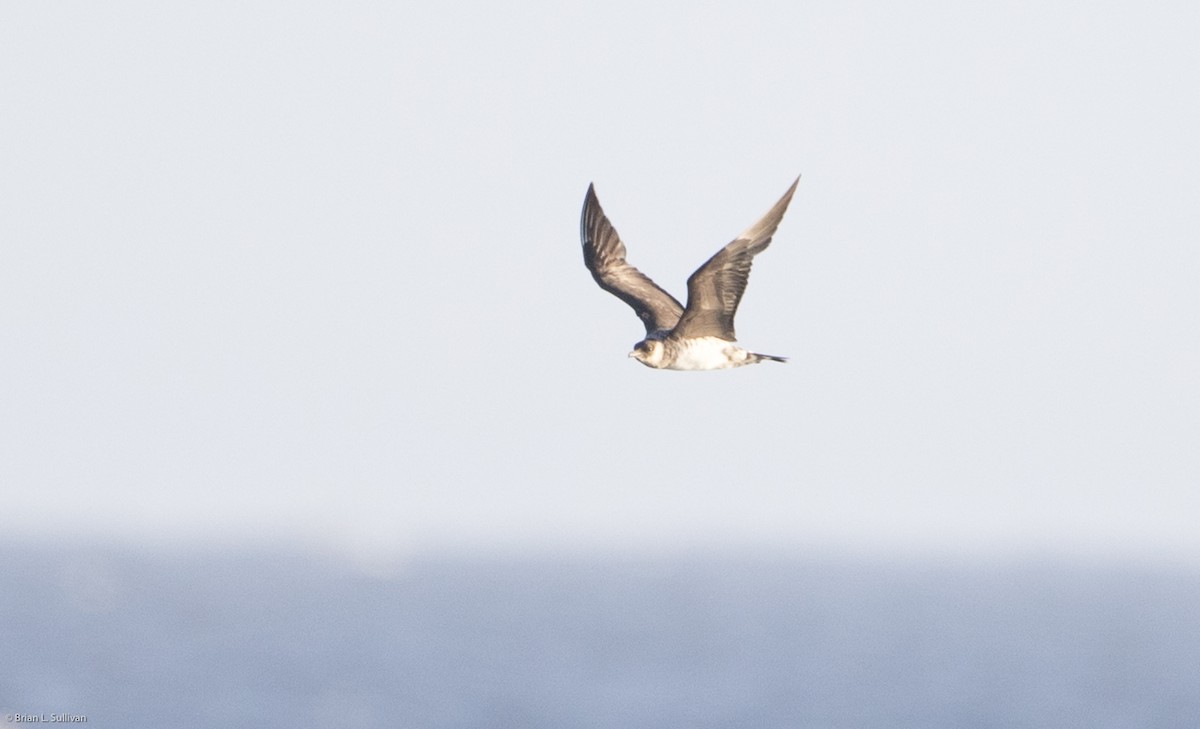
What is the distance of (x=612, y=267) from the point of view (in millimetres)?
24922

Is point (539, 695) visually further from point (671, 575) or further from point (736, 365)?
point (671, 575)

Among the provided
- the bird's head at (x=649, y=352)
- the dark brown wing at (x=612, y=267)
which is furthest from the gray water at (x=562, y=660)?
the bird's head at (x=649, y=352)

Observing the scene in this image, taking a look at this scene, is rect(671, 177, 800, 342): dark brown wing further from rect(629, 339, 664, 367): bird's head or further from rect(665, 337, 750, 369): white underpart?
rect(629, 339, 664, 367): bird's head

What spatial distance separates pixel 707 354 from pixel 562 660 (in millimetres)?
46529

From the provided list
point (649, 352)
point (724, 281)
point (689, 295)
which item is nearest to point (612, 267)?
point (649, 352)

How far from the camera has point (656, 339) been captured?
22797 mm

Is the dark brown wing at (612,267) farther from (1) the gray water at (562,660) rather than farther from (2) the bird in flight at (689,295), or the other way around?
(1) the gray water at (562,660)

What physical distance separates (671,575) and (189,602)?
95091 millimetres

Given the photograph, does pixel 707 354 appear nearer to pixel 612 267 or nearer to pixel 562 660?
pixel 612 267

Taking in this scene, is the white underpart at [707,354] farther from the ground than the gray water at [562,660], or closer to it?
closer to it

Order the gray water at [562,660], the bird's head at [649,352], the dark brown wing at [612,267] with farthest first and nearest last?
1. the gray water at [562,660]
2. the dark brown wing at [612,267]
3. the bird's head at [649,352]

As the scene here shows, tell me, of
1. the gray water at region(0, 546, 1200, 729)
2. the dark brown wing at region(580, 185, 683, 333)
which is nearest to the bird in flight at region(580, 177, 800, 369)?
the dark brown wing at region(580, 185, 683, 333)

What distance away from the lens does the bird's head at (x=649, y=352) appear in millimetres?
22627

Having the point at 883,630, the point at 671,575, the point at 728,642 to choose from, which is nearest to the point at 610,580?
the point at 671,575
